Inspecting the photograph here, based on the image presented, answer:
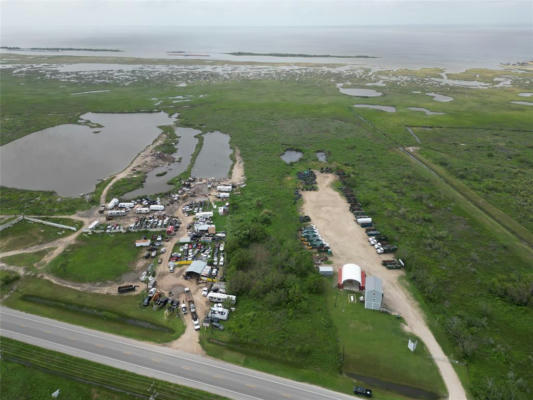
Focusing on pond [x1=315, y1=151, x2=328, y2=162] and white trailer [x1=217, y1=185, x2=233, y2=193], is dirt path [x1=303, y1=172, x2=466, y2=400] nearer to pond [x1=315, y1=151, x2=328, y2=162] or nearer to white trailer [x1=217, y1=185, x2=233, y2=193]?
pond [x1=315, y1=151, x2=328, y2=162]

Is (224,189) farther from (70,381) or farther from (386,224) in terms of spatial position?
(70,381)

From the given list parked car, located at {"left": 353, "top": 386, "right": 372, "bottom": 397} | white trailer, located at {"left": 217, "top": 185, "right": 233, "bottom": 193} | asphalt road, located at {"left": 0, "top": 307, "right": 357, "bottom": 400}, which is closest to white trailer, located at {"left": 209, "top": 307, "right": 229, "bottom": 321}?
asphalt road, located at {"left": 0, "top": 307, "right": 357, "bottom": 400}

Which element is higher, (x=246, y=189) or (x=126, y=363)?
(x=246, y=189)

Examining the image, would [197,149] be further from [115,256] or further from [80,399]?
[80,399]

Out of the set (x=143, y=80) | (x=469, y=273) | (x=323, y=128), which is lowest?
(x=469, y=273)

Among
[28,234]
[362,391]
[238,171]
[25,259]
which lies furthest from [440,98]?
[25,259]

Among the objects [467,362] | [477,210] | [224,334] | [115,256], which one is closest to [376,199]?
[477,210]
